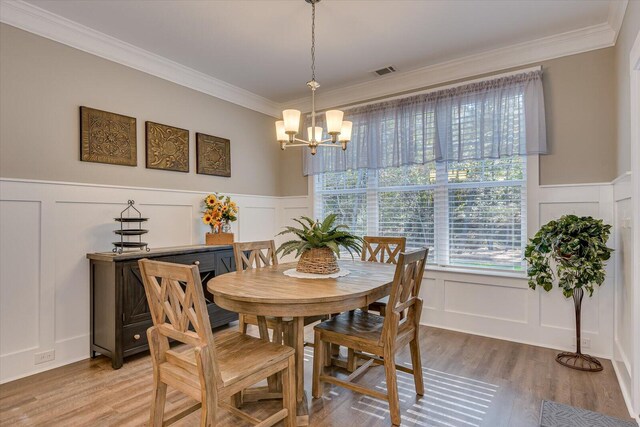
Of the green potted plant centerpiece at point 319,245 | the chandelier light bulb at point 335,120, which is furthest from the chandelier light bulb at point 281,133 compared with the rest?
the green potted plant centerpiece at point 319,245

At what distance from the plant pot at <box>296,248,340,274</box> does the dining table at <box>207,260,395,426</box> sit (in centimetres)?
12

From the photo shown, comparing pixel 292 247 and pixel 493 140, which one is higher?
pixel 493 140

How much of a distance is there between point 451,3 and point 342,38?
Answer: 38.6 inches

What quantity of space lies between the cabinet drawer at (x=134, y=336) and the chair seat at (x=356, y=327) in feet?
5.40

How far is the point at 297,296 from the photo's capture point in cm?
191

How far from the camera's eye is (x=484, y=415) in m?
2.21

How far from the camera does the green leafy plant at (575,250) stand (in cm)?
271

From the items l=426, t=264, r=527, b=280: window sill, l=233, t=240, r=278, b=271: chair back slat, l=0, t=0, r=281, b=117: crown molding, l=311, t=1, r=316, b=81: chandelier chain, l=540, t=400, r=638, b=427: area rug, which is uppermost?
l=311, t=1, r=316, b=81: chandelier chain

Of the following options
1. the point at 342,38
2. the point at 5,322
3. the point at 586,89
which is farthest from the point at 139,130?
the point at 586,89

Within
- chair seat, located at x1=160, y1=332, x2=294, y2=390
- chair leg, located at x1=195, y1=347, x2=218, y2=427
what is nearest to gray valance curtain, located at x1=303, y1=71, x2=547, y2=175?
chair seat, located at x1=160, y1=332, x2=294, y2=390

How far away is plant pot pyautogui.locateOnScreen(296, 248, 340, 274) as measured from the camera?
250 cm

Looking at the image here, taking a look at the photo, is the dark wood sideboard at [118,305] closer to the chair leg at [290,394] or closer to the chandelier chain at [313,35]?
the chair leg at [290,394]

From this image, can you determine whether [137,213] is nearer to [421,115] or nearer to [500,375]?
[421,115]

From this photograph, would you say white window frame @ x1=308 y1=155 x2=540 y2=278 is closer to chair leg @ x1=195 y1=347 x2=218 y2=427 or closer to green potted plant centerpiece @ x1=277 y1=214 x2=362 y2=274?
green potted plant centerpiece @ x1=277 y1=214 x2=362 y2=274
